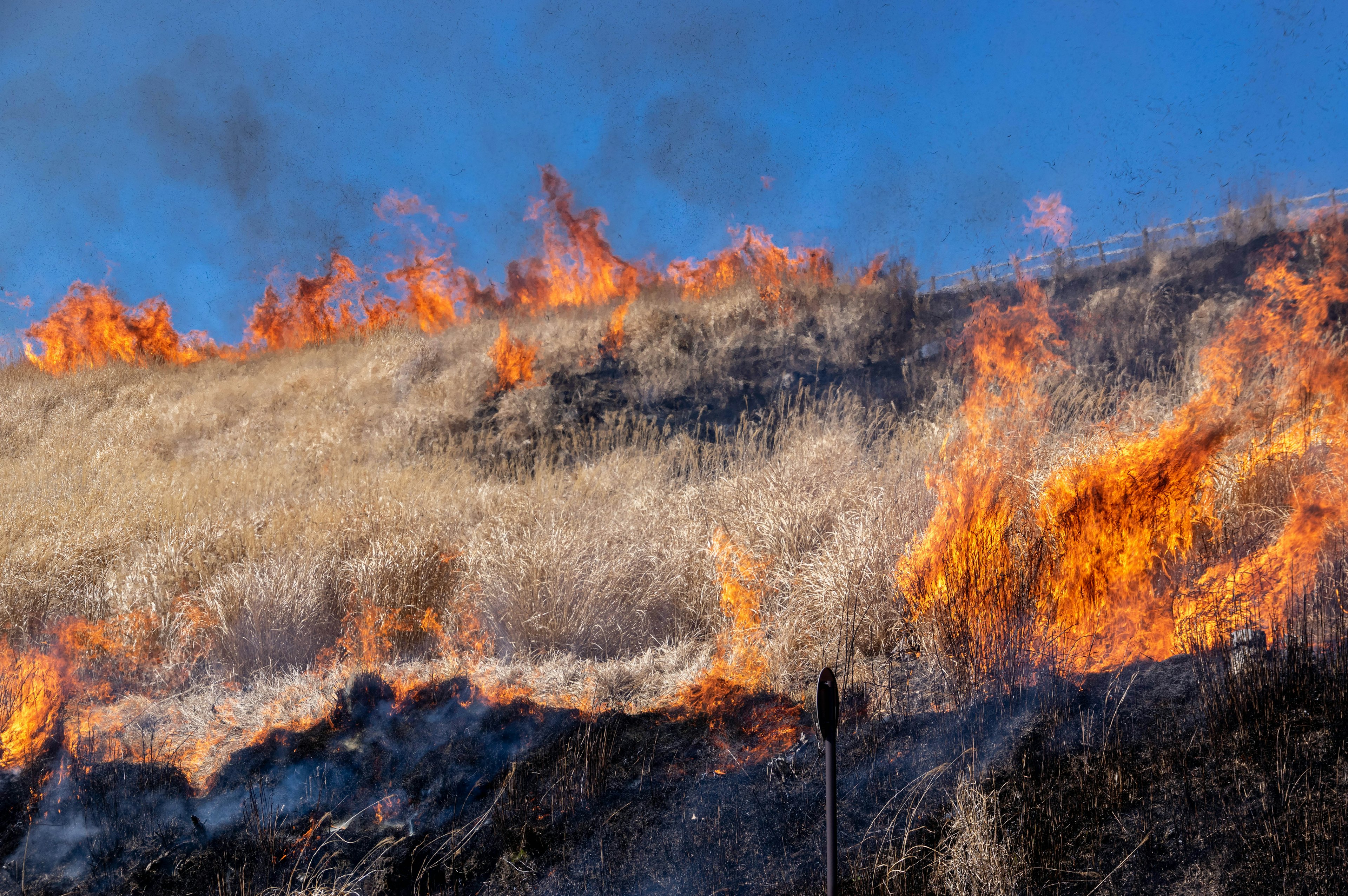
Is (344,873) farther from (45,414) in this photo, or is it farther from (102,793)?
(45,414)

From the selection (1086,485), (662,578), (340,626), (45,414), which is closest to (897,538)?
(1086,485)

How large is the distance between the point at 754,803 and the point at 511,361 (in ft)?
40.7

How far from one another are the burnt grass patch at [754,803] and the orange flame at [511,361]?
34.8 ft

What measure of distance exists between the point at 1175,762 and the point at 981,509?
200cm

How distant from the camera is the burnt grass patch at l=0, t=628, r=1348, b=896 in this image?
3018mm

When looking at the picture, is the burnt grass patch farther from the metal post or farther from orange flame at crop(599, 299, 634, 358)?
orange flame at crop(599, 299, 634, 358)

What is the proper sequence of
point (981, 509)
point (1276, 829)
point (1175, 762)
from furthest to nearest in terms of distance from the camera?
point (981, 509) < point (1175, 762) < point (1276, 829)

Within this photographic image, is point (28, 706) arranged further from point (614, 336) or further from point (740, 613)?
point (614, 336)

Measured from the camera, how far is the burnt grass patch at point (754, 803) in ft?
9.90

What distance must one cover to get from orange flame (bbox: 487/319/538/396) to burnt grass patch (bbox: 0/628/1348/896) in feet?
34.8

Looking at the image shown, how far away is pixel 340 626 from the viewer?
6.36 m

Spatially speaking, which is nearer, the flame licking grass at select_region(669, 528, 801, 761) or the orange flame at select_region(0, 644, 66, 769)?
the flame licking grass at select_region(669, 528, 801, 761)

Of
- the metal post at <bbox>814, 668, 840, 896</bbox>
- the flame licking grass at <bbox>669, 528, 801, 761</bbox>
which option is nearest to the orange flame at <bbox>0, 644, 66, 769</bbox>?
the flame licking grass at <bbox>669, 528, 801, 761</bbox>

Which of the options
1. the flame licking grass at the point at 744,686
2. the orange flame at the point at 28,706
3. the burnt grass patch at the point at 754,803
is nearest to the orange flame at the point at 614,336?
the flame licking grass at the point at 744,686
